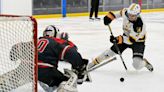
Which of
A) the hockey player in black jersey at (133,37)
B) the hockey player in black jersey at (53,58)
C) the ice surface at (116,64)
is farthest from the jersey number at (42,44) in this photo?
the hockey player in black jersey at (133,37)

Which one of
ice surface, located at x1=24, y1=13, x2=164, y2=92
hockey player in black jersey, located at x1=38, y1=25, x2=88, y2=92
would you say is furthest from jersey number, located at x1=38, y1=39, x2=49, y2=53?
ice surface, located at x1=24, y1=13, x2=164, y2=92

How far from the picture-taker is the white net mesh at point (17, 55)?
2.43 metres

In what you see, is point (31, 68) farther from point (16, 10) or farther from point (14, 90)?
point (16, 10)

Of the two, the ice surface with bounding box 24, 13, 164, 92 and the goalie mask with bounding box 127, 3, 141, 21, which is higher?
the goalie mask with bounding box 127, 3, 141, 21

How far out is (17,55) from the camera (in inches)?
101

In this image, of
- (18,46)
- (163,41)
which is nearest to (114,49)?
(18,46)

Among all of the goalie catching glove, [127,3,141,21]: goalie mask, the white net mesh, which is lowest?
the goalie catching glove

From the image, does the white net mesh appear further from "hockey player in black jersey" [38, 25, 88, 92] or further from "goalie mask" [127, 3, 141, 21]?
"goalie mask" [127, 3, 141, 21]

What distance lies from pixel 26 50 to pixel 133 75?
1616mm

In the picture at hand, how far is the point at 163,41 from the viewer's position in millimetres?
6375

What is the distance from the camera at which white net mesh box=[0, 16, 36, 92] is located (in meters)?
2.43

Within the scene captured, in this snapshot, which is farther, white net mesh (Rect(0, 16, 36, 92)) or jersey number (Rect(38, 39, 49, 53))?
jersey number (Rect(38, 39, 49, 53))

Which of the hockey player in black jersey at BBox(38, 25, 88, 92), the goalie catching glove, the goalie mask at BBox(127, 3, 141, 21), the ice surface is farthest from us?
the goalie mask at BBox(127, 3, 141, 21)

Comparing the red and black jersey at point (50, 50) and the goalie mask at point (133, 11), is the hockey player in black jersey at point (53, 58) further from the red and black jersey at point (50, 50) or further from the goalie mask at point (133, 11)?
the goalie mask at point (133, 11)
